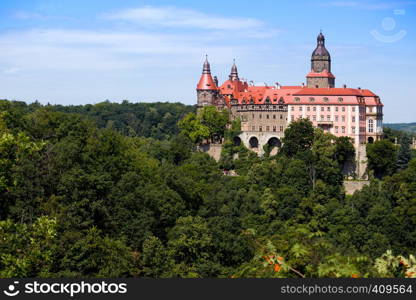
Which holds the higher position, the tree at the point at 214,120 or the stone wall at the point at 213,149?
the tree at the point at 214,120

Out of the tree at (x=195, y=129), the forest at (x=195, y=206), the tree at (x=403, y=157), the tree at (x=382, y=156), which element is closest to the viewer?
the forest at (x=195, y=206)

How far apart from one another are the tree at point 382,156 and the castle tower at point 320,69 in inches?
474

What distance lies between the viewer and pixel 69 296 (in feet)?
43.5

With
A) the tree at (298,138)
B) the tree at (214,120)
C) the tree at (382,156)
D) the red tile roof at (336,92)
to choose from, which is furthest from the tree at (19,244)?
the red tile roof at (336,92)

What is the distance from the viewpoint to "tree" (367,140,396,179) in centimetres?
6838

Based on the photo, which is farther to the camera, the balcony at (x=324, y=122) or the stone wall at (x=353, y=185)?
the balcony at (x=324, y=122)

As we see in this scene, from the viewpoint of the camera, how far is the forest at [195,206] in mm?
20125

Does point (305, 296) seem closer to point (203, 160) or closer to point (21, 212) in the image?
point (21, 212)

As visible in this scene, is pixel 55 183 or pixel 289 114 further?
pixel 289 114

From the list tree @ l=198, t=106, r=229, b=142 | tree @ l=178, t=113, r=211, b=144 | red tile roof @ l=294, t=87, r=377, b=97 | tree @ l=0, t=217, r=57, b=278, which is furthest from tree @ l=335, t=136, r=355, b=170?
tree @ l=0, t=217, r=57, b=278

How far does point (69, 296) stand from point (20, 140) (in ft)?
27.0

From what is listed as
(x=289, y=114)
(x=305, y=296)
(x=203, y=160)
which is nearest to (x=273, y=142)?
(x=289, y=114)

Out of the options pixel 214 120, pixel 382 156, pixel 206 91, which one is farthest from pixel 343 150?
pixel 206 91

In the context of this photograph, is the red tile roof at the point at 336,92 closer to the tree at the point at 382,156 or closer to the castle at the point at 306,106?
the castle at the point at 306,106
